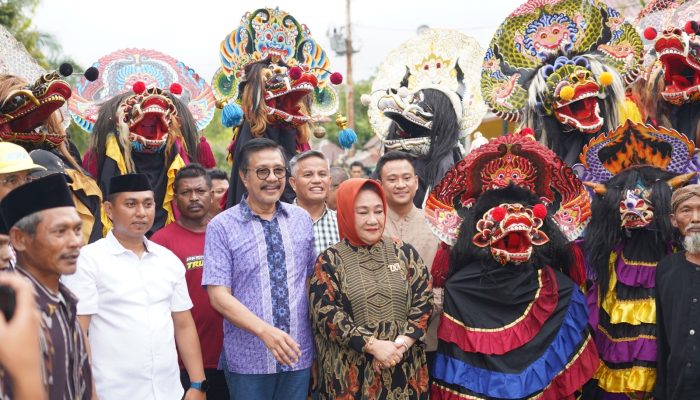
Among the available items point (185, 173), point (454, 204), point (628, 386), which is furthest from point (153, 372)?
point (628, 386)

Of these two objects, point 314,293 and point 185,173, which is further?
point 185,173

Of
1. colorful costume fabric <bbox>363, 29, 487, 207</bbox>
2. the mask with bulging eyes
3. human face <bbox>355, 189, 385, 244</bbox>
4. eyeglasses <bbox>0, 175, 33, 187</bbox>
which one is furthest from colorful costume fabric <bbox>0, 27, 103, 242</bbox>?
the mask with bulging eyes

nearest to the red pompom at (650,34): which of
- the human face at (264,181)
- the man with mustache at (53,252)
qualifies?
the human face at (264,181)

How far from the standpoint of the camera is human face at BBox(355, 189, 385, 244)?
3988 mm

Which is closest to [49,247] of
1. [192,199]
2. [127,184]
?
[127,184]

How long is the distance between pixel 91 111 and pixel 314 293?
3.20 meters

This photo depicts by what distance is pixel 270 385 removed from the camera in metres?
3.96

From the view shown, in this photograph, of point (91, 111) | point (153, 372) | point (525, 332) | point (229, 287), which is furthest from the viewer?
point (91, 111)

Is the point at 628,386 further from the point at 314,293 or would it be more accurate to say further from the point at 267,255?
the point at 267,255

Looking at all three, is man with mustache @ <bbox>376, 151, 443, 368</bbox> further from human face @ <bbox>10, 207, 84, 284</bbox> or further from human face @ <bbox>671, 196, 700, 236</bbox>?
human face @ <bbox>10, 207, 84, 284</bbox>

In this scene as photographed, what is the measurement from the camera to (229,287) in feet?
12.7

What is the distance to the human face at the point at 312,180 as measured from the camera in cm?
472

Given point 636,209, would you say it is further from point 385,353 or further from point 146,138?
point 146,138

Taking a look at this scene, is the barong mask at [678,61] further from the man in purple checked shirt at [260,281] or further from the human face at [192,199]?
the human face at [192,199]
